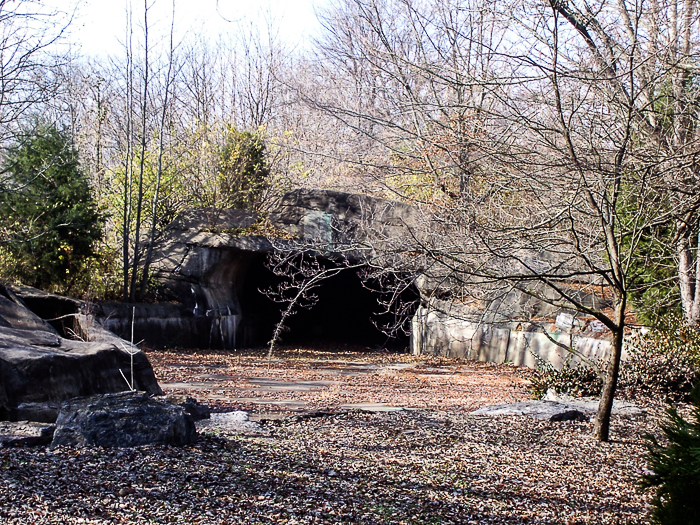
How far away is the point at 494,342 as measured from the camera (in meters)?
16.9

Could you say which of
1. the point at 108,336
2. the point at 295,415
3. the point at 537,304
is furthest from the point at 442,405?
the point at 537,304

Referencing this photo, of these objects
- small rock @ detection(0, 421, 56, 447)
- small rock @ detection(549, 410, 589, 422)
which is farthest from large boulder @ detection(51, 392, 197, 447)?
small rock @ detection(549, 410, 589, 422)

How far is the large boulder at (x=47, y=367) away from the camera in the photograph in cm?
641

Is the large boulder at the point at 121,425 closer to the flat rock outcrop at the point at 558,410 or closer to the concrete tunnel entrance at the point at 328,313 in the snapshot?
the flat rock outcrop at the point at 558,410

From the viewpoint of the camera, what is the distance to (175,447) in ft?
17.4

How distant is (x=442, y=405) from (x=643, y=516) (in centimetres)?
481

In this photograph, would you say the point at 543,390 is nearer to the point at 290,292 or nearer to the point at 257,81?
the point at 290,292

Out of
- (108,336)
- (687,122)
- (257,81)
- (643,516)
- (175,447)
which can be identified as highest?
(257,81)

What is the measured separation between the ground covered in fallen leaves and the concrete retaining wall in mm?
6099

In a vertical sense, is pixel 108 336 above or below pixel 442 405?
above

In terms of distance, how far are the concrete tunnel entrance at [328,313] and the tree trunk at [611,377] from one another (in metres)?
15.1

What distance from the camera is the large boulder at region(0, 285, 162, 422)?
6.41 m

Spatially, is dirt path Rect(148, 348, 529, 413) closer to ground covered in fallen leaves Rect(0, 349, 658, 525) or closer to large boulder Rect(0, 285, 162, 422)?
ground covered in fallen leaves Rect(0, 349, 658, 525)

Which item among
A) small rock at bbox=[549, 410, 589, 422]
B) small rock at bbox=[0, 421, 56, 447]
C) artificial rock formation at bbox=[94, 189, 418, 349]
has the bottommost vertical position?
small rock at bbox=[549, 410, 589, 422]
